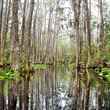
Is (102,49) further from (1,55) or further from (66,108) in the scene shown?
(66,108)

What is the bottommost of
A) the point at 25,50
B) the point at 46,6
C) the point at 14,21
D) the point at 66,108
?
the point at 66,108

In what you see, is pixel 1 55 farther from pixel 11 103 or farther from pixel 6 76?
pixel 11 103

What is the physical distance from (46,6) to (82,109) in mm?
41270

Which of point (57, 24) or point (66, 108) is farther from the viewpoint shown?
point (57, 24)

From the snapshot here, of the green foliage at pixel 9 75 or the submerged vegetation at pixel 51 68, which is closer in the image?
the submerged vegetation at pixel 51 68

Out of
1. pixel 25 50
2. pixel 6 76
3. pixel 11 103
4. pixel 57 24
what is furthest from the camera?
pixel 57 24

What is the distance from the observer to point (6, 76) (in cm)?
1922

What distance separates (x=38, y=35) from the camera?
169 ft

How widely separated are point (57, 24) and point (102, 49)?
26229 mm

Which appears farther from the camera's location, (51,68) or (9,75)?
(51,68)

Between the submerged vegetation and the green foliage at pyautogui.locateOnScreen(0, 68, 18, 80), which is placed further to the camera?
the green foliage at pyautogui.locateOnScreen(0, 68, 18, 80)

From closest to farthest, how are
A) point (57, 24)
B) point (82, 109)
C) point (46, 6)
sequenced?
point (82, 109), point (46, 6), point (57, 24)

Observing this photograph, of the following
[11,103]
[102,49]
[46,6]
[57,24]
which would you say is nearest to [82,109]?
[11,103]

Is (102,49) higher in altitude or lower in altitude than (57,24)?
lower
